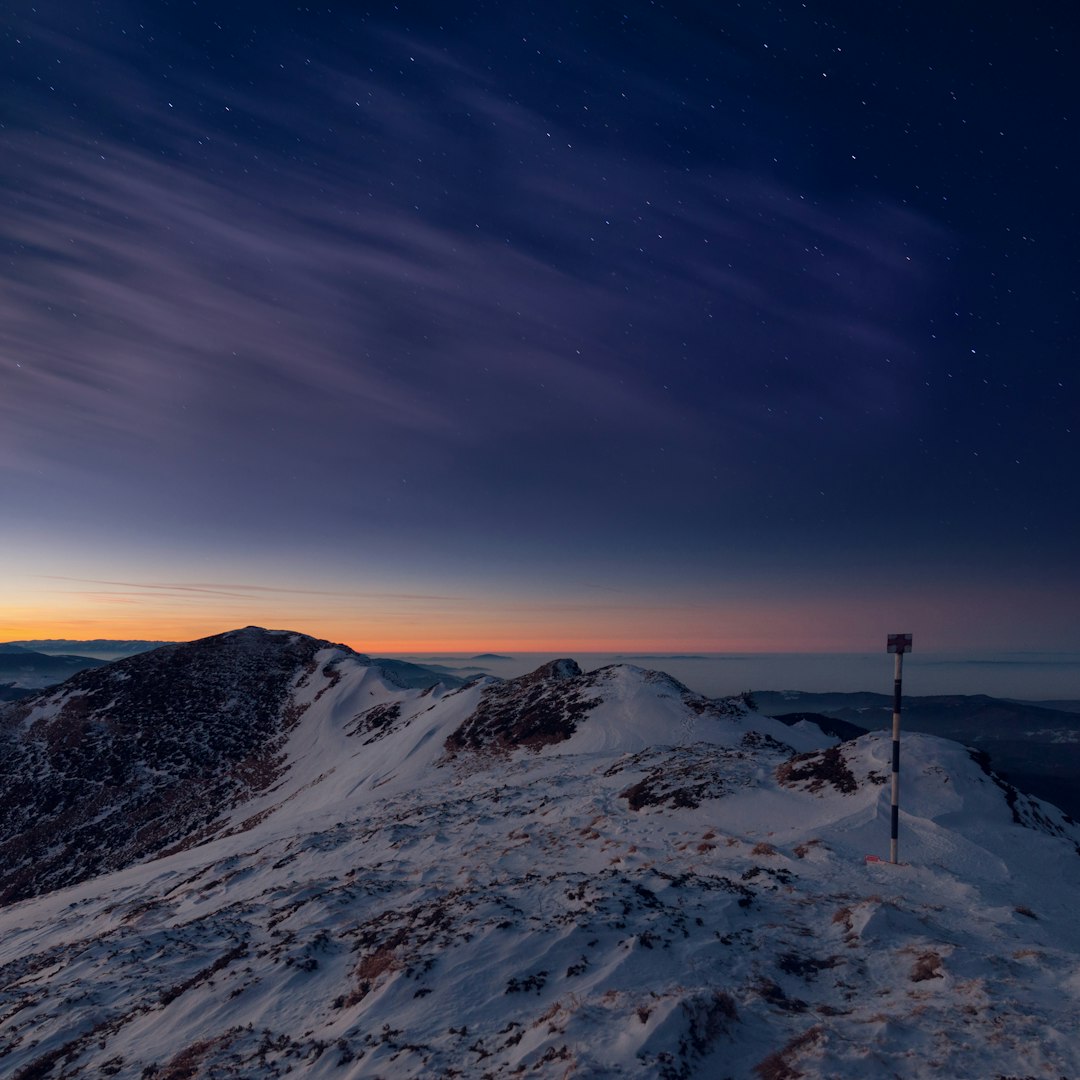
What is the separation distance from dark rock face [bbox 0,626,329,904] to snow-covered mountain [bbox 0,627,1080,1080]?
75.5 ft

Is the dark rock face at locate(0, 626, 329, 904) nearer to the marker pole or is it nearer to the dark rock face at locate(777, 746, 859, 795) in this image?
the dark rock face at locate(777, 746, 859, 795)

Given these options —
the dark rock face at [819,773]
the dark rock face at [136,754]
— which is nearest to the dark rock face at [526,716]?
the dark rock face at [819,773]

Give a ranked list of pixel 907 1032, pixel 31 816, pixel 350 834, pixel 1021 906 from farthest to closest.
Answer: pixel 31 816
pixel 350 834
pixel 1021 906
pixel 907 1032

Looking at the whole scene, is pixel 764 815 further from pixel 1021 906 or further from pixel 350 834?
pixel 350 834

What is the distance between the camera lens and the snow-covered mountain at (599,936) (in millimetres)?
6492

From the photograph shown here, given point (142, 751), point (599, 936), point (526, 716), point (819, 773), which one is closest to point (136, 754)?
point (142, 751)

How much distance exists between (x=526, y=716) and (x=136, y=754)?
3908 cm

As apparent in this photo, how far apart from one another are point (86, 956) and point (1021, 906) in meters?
16.4

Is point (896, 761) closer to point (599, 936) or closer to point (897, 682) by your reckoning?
point (897, 682)

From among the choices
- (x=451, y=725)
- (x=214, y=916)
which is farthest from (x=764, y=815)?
(x=451, y=725)

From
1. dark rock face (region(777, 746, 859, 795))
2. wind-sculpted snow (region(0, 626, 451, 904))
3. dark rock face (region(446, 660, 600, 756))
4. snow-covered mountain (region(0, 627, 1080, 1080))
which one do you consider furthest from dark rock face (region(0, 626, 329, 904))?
dark rock face (region(777, 746, 859, 795))

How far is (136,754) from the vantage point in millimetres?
54844

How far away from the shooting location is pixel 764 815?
1605 centimetres

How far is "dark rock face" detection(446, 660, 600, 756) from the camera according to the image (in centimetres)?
3531
